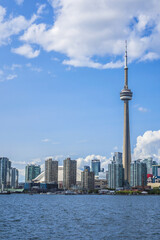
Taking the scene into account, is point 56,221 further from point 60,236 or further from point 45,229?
point 60,236

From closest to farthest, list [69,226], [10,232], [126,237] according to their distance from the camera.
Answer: [126,237] < [10,232] < [69,226]

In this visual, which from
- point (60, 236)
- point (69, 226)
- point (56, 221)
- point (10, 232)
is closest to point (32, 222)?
point (56, 221)

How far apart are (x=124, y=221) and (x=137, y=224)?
210 inches

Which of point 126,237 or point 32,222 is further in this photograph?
point 32,222

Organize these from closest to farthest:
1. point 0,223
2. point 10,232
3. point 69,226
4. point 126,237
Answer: point 126,237 → point 10,232 → point 69,226 → point 0,223

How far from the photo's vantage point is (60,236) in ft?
231

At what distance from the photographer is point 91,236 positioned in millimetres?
70688

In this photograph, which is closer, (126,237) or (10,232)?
(126,237)

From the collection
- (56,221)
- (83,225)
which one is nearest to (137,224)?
(83,225)

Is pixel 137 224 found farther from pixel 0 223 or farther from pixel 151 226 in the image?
pixel 0 223

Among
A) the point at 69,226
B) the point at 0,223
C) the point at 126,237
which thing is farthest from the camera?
the point at 0,223

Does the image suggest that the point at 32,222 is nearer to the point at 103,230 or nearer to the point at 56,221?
the point at 56,221

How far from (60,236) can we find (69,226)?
47.0 feet

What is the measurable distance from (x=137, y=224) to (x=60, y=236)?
24.5m
